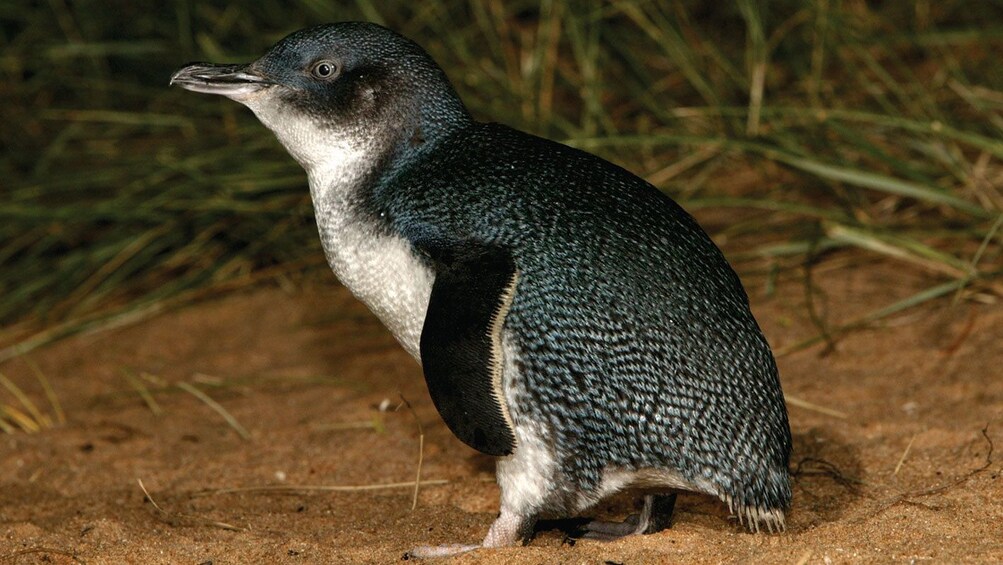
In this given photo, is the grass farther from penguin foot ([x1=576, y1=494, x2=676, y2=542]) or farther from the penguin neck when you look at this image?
penguin foot ([x1=576, y1=494, x2=676, y2=542])

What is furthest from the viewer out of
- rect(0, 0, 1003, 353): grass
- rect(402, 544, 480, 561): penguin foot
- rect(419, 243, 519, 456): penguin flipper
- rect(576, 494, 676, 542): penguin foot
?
rect(0, 0, 1003, 353): grass

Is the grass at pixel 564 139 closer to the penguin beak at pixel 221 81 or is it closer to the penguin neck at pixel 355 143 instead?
the penguin neck at pixel 355 143

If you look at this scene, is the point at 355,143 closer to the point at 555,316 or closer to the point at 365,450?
the point at 555,316

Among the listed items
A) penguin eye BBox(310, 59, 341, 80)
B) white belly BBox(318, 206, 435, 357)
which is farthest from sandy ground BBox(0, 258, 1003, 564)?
penguin eye BBox(310, 59, 341, 80)

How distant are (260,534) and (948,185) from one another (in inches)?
99.4

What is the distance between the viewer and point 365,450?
3121mm

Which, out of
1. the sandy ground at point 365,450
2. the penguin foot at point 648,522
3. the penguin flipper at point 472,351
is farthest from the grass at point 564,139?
the penguin flipper at point 472,351

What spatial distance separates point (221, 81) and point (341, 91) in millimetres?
255

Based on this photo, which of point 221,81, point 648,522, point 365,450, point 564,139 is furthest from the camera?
point 564,139

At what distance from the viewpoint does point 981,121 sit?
4.29 metres

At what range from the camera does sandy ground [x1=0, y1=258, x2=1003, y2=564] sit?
2.25m

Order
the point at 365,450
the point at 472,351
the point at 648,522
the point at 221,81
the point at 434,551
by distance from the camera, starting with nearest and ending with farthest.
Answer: the point at 472,351 → the point at 434,551 → the point at 648,522 → the point at 221,81 → the point at 365,450

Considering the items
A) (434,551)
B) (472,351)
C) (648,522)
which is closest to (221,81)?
(472,351)

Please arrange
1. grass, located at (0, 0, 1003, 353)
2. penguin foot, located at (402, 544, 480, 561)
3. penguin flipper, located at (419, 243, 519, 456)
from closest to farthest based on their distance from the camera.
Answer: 1. penguin flipper, located at (419, 243, 519, 456)
2. penguin foot, located at (402, 544, 480, 561)
3. grass, located at (0, 0, 1003, 353)
